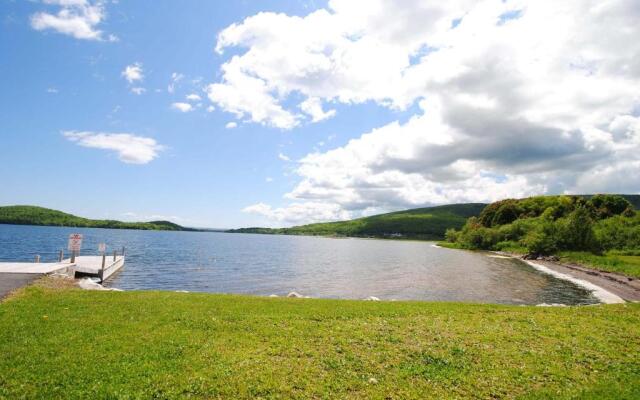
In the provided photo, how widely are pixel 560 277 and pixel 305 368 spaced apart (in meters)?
64.9

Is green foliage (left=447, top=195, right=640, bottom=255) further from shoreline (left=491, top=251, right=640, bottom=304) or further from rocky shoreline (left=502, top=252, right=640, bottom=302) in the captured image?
shoreline (left=491, top=251, right=640, bottom=304)

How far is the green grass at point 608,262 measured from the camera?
62.8m

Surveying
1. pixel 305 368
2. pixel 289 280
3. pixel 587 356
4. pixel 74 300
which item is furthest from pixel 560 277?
pixel 74 300

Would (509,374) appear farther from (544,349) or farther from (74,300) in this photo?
(74,300)

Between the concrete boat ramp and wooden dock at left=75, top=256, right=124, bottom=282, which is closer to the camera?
the concrete boat ramp

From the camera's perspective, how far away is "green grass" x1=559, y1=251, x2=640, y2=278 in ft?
206

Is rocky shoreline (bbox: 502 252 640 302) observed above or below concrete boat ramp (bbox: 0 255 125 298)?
below

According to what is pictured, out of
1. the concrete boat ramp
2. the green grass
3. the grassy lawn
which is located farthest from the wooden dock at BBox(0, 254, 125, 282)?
the green grass

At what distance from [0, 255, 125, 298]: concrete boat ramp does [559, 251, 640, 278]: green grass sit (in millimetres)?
77874

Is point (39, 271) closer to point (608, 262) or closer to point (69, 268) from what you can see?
point (69, 268)

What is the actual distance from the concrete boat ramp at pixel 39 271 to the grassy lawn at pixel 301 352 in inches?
318

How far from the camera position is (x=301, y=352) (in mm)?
14211

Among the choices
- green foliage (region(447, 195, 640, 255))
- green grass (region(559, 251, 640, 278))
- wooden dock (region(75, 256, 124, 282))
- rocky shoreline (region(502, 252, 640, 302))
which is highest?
green foliage (region(447, 195, 640, 255))

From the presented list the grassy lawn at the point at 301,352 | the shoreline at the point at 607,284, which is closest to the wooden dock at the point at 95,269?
the grassy lawn at the point at 301,352
